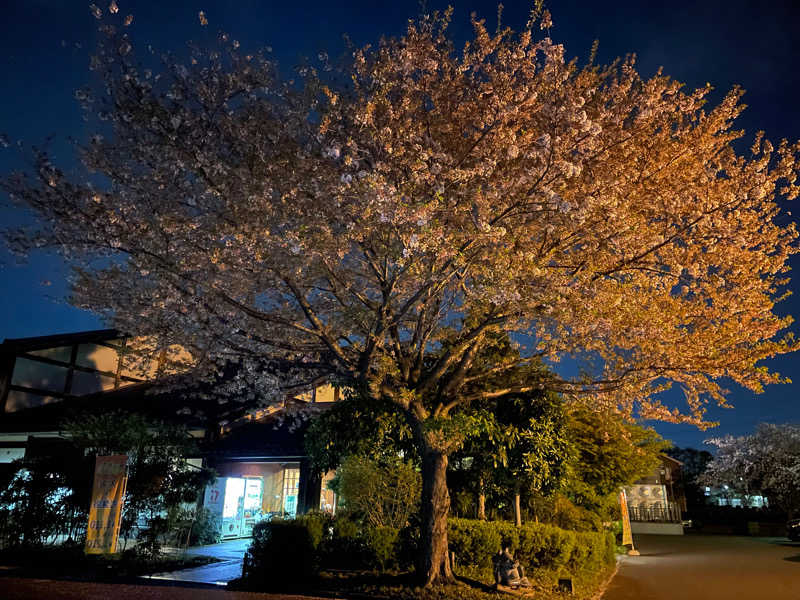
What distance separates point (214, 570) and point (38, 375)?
39.1 ft

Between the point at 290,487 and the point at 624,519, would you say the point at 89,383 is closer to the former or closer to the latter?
the point at 290,487

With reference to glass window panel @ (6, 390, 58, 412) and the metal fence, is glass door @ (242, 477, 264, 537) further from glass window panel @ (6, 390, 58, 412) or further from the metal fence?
the metal fence

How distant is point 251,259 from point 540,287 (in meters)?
4.49

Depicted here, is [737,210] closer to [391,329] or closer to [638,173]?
[638,173]

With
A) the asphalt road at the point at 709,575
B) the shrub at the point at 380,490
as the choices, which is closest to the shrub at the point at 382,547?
the shrub at the point at 380,490

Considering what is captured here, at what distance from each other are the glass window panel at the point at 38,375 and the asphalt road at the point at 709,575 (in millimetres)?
18397

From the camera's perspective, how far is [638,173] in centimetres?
852

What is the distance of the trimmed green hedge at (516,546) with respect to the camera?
11016mm

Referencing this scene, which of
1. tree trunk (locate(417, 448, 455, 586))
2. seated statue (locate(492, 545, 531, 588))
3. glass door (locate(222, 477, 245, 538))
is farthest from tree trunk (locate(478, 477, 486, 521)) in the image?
glass door (locate(222, 477, 245, 538))

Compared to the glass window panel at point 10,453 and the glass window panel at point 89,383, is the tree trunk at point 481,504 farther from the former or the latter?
the glass window panel at point 10,453

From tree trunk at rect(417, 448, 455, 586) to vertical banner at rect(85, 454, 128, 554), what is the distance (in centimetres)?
582

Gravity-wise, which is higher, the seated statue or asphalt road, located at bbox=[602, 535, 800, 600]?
the seated statue

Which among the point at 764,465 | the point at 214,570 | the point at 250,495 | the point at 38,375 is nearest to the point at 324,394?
the point at 250,495

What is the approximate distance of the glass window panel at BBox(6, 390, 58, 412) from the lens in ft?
60.6
